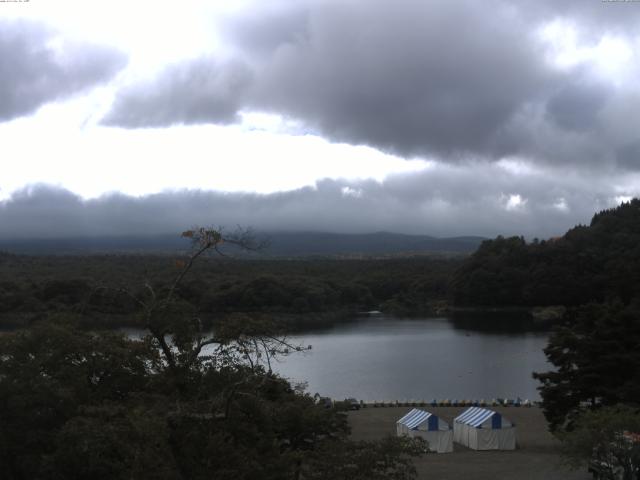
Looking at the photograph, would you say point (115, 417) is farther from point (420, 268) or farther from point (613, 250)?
point (420, 268)

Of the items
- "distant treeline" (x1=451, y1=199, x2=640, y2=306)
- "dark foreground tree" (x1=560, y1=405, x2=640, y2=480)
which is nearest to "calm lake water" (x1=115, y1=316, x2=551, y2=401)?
"dark foreground tree" (x1=560, y1=405, x2=640, y2=480)

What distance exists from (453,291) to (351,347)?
33447 millimetres

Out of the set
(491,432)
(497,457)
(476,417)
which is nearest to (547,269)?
(476,417)

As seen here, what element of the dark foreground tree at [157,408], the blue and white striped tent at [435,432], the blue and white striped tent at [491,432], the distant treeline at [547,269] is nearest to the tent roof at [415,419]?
the blue and white striped tent at [435,432]

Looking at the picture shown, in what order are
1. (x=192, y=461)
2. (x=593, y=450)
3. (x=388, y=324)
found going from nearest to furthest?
(x=192, y=461) < (x=593, y=450) < (x=388, y=324)

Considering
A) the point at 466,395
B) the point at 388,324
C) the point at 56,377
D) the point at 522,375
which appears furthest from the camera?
the point at 388,324

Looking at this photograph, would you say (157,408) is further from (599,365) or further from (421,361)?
(421,361)

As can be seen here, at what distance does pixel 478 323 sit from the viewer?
226ft

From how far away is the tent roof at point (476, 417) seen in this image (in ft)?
73.9

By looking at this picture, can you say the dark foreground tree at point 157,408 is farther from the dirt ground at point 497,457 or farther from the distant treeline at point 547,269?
the distant treeline at point 547,269

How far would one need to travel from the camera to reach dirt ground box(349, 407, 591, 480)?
1850 cm

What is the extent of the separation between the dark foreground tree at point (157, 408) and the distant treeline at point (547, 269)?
2650 inches

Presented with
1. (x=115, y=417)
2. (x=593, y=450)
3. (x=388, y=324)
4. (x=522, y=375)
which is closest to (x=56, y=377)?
(x=115, y=417)

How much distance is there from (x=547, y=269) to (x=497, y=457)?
2389 inches
